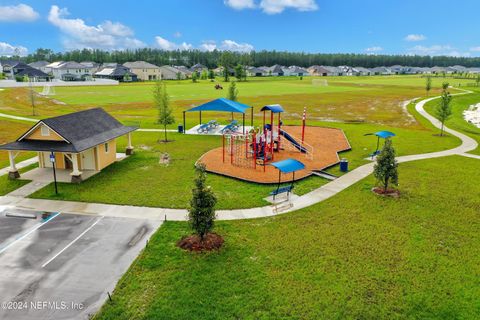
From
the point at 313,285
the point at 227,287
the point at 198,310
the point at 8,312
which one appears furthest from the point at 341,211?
the point at 8,312

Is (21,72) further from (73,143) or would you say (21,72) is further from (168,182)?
(168,182)

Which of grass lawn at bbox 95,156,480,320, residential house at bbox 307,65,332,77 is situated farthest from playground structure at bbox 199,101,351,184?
residential house at bbox 307,65,332,77

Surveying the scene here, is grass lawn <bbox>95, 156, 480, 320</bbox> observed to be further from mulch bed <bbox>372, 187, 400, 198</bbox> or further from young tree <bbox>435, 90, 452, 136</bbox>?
young tree <bbox>435, 90, 452, 136</bbox>

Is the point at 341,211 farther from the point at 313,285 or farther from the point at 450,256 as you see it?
the point at 313,285

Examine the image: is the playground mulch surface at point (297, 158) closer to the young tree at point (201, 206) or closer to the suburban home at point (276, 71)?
the young tree at point (201, 206)

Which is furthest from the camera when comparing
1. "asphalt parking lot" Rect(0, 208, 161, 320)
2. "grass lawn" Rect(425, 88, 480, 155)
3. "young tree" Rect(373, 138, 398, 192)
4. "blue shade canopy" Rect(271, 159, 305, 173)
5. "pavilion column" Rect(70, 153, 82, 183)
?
"grass lawn" Rect(425, 88, 480, 155)

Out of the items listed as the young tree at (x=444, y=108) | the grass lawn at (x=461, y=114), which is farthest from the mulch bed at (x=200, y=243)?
the young tree at (x=444, y=108)

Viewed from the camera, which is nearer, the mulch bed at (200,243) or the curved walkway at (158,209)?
the mulch bed at (200,243)
